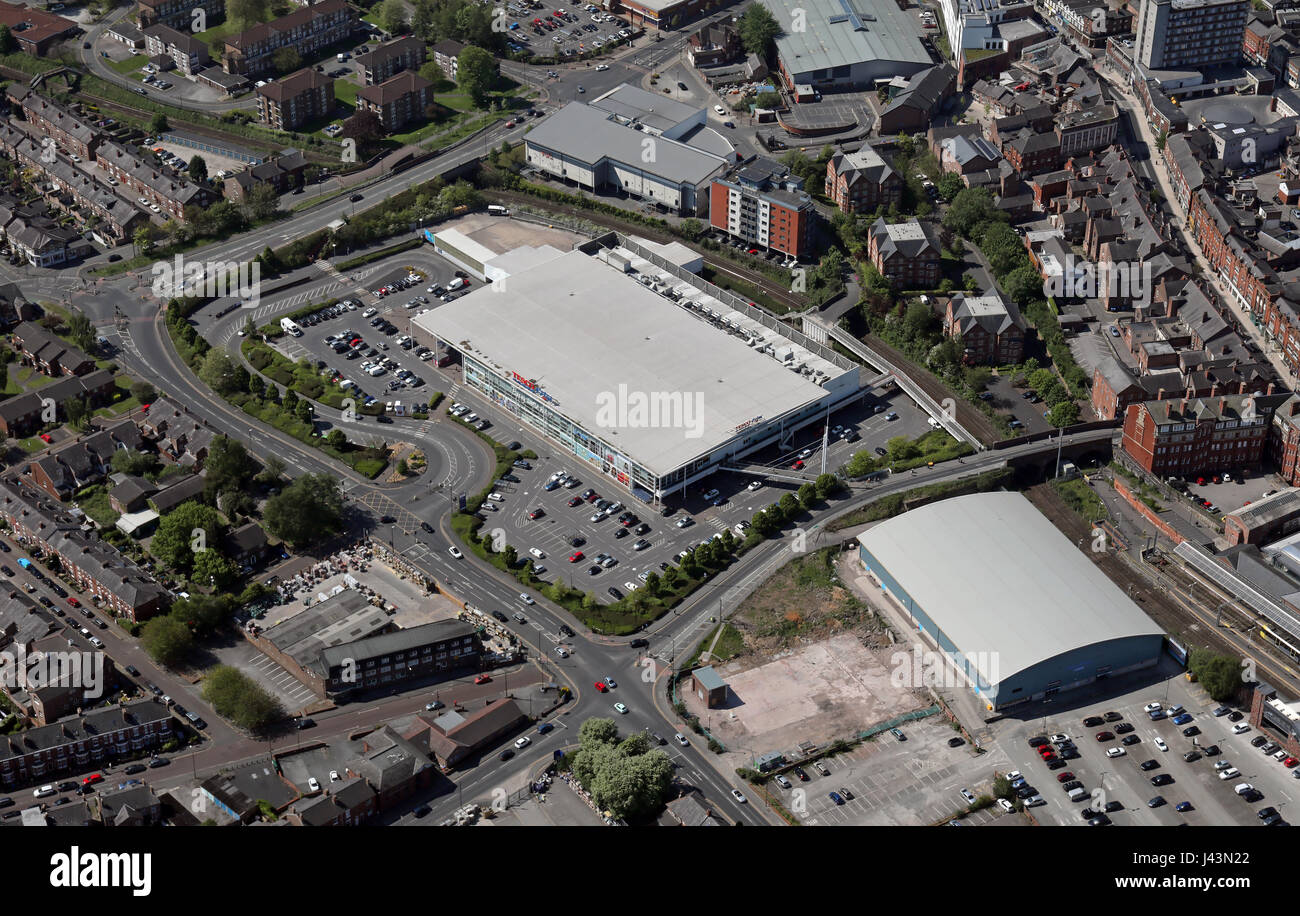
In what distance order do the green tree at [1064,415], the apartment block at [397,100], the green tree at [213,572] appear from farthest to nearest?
the apartment block at [397,100]
the green tree at [1064,415]
the green tree at [213,572]

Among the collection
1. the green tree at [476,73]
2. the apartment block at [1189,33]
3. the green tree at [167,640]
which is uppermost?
the apartment block at [1189,33]

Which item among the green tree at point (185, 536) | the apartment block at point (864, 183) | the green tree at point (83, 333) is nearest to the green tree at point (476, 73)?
the apartment block at point (864, 183)

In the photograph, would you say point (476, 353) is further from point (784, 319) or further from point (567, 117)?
point (567, 117)

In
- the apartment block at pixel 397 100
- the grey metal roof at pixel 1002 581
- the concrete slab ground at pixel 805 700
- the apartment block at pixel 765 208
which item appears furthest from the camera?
the apartment block at pixel 397 100

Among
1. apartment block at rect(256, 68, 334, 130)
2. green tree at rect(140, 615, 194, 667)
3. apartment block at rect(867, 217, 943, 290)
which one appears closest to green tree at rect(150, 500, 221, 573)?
green tree at rect(140, 615, 194, 667)

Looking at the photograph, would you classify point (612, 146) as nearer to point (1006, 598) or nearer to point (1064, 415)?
point (1064, 415)

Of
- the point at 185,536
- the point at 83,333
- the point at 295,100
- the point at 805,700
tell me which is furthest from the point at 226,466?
the point at 295,100

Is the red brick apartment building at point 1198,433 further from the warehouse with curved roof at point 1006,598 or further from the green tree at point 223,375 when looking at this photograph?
the green tree at point 223,375
